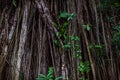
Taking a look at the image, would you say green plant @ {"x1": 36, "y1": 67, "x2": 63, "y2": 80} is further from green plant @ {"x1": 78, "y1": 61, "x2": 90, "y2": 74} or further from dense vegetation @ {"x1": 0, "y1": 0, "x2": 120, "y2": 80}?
green plant @ {"x1": 78, "y1": 61, "x2": 90, "y2": 74}

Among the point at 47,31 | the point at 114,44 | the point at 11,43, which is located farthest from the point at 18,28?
the point at 114,44

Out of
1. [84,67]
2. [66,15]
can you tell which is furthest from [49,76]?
[66,15]

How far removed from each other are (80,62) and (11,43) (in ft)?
2.72

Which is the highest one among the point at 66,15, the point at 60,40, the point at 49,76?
the point at 66,15

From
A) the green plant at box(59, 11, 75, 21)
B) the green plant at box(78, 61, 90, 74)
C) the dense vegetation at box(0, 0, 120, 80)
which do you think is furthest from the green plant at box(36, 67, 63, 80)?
the green plant at box(59, 11, 75, 21)

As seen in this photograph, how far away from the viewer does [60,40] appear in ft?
6.79

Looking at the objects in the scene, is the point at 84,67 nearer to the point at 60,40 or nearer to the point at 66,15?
the point at 60,40

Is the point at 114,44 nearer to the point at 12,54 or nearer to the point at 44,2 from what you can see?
the point at 44,2

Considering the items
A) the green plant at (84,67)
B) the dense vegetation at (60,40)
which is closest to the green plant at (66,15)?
the dense vegetation at (60,40)

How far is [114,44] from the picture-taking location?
2.06m

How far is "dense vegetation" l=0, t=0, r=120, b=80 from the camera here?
195 centimetres

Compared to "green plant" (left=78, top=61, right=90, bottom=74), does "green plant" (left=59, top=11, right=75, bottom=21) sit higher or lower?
higher

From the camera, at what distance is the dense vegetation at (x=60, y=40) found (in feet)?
6.40

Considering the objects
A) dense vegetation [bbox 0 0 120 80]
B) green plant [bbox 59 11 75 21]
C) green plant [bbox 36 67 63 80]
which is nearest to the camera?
green plant [bbox 36 67 63 80]
